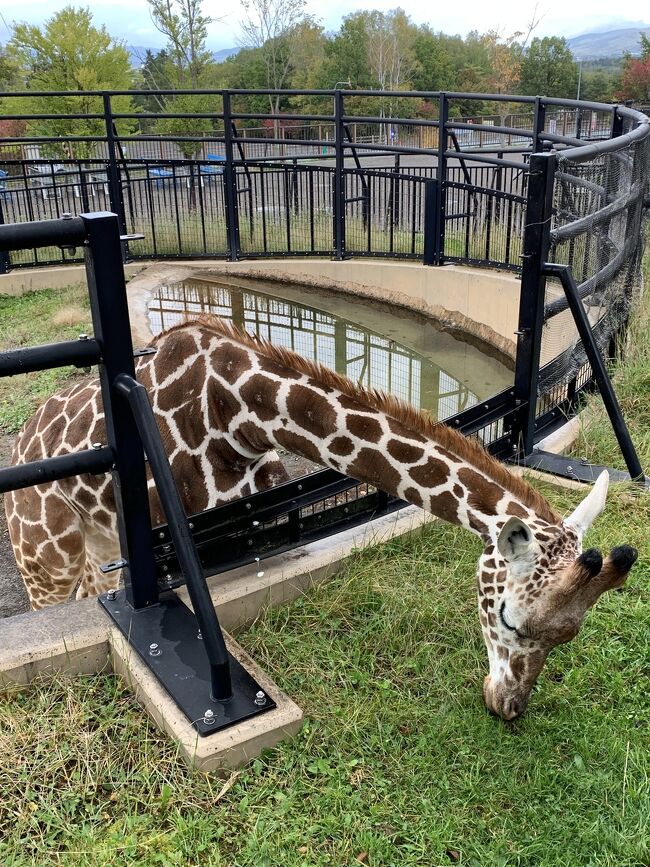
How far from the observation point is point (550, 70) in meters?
55.2

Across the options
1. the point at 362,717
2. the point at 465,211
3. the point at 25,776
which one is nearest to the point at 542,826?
the point at 362,717

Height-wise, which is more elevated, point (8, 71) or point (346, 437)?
point (8, 71)

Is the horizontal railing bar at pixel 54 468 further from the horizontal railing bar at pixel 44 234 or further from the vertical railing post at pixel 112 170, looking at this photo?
the vertical railing post at pixel 112 170

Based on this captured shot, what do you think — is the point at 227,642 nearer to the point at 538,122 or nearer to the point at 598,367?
the point at 598,367

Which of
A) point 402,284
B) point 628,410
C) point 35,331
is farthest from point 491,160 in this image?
point 35,331

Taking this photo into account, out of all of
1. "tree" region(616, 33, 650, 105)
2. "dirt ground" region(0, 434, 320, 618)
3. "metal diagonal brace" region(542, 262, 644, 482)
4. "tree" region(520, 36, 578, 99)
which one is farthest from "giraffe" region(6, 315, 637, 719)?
"tree" region(520, 36, 578, 99)

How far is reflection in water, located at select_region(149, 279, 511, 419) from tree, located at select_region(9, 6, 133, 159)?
598 inches

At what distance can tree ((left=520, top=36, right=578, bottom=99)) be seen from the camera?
180ft

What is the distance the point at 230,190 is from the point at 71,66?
16354 mm

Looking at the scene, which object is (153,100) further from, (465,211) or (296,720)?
(296,720)

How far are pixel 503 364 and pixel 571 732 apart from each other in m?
6.29

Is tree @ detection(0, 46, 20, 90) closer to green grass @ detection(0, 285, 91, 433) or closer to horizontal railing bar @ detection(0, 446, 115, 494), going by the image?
green grass @ detection(0, 285, 91, 433)

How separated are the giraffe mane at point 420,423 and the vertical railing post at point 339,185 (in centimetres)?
829

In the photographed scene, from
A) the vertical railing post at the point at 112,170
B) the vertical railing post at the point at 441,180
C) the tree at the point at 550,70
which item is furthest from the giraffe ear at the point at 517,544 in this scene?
the tree at the point at 550,70
